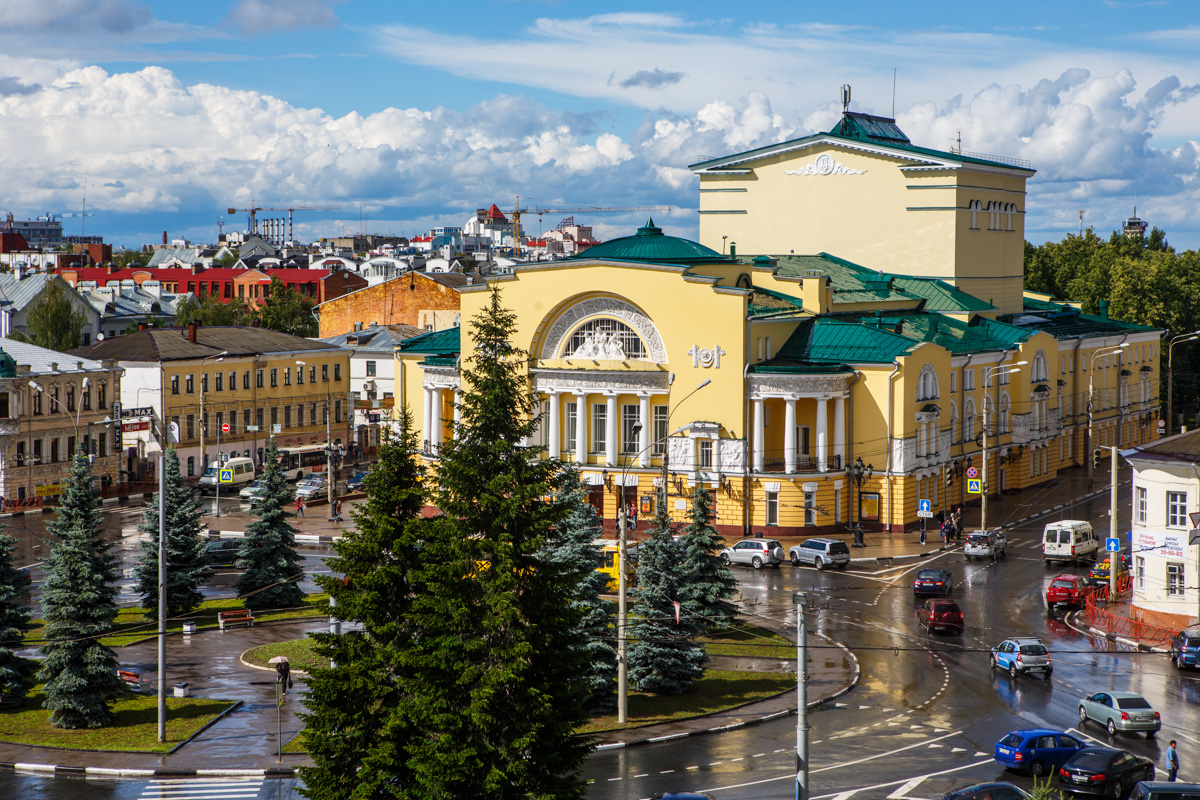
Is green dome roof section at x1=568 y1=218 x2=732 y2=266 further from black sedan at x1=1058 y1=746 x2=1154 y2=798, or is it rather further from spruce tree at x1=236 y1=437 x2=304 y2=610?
black sedan at x1=1058 y1=746 x2=1154 y2=798

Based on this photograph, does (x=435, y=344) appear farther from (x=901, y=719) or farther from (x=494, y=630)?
(x=494, y=630)

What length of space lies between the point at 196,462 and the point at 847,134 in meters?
48.4

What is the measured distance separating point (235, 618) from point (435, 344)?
32.7 m

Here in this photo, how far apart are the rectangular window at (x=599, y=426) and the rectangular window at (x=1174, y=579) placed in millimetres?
29636

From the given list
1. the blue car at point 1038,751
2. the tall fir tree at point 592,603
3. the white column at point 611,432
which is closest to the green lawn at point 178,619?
the tall fir tree at point 592,603

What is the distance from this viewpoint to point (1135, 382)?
100125 mm

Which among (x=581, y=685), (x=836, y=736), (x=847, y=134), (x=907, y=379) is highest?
(x=847, y=134)

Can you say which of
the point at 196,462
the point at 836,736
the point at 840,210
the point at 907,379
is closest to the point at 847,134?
the point at 840,210

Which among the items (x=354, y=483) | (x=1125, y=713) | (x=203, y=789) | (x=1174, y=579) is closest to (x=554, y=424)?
(x=354, y=483)

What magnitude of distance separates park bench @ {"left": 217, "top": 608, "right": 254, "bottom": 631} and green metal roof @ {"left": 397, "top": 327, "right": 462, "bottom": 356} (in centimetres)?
3022

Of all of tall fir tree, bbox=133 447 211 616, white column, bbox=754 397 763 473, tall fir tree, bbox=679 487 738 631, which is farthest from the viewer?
white column, bbox=754 397 763 473

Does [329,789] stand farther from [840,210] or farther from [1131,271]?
[1131,271]

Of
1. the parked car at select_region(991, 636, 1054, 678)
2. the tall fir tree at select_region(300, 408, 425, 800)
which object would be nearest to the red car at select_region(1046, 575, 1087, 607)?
the parked car at select_region(991, 636, 1054, 678)

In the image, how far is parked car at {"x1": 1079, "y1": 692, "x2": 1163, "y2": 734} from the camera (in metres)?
36.1
